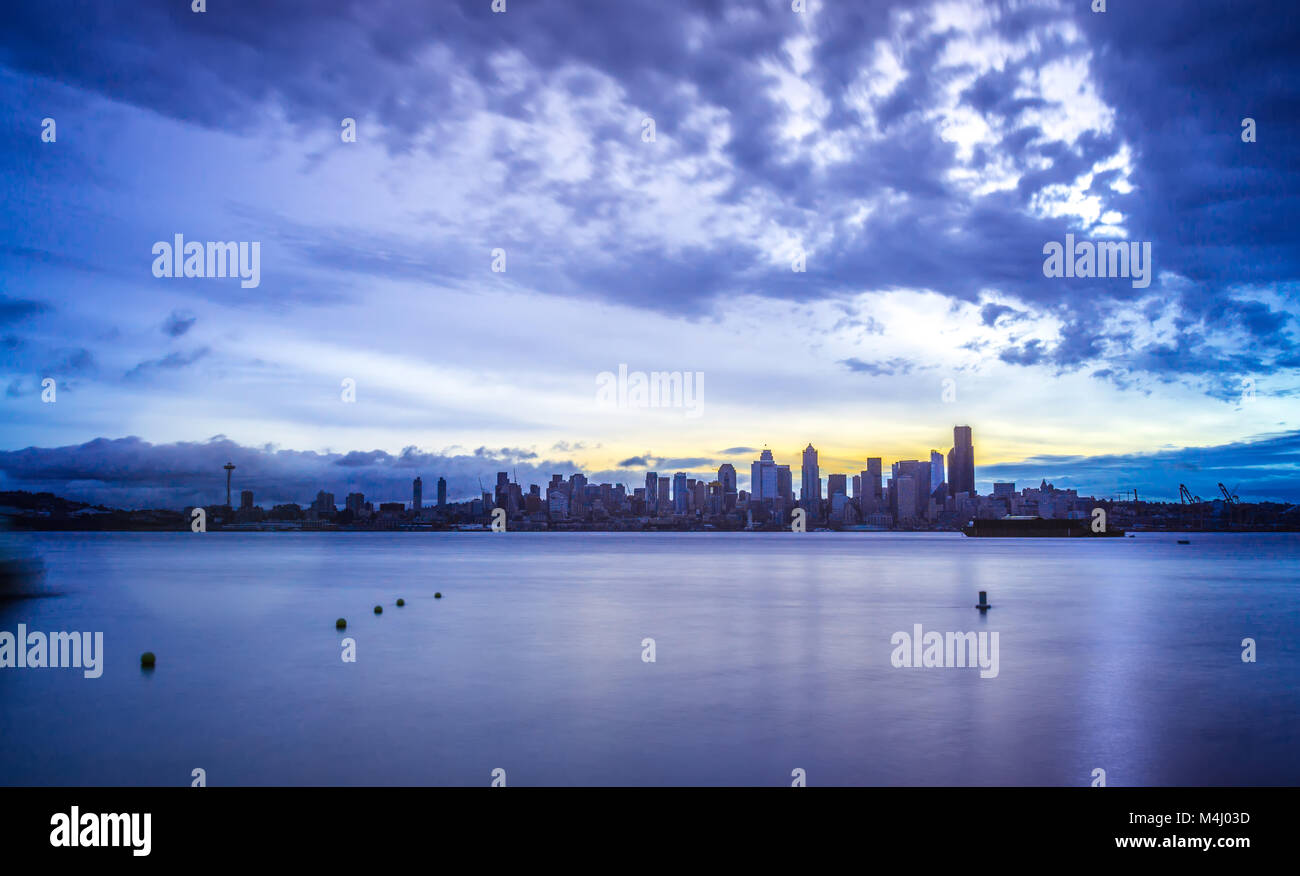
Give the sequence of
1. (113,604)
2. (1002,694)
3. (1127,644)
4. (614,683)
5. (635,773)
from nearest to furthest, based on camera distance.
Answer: (635,773) → (1002,694) → (614,683) → (1127,644) → (113,604)

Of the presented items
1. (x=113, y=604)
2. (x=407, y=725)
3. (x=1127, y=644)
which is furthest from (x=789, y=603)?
(x=113, y=604)

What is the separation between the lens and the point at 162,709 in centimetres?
1575

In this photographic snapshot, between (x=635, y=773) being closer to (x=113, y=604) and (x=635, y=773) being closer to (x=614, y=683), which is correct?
(x=614, y=683)
